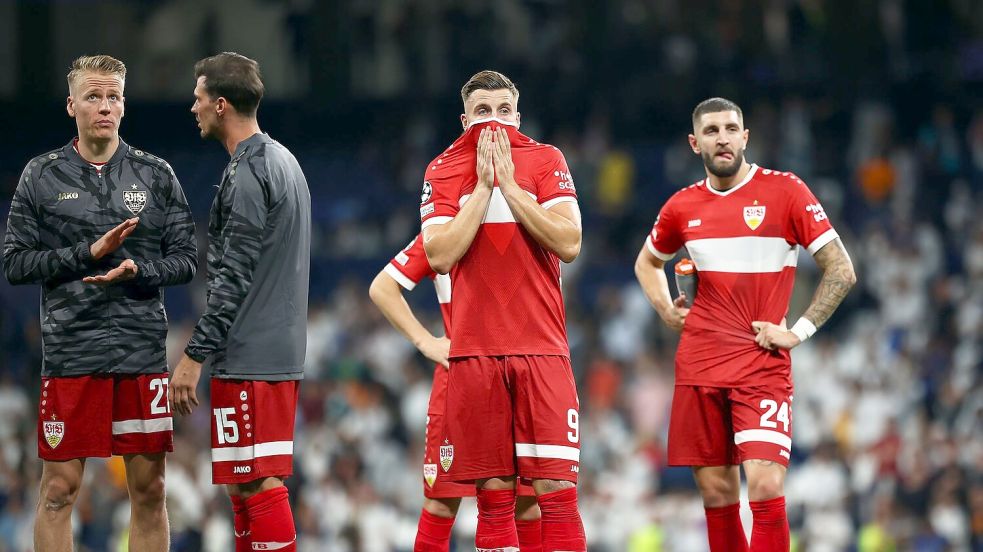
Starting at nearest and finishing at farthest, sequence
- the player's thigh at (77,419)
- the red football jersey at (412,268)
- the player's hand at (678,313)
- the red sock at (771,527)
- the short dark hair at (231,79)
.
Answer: the short dark hair at (231,79) < the player's thigh at (77,419) < the red sock at (771,527) < the player's hand at (678,313) < the red football jersey at (412,268)

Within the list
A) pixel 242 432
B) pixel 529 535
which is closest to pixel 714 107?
pixel 529 535

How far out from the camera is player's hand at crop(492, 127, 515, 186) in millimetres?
5875

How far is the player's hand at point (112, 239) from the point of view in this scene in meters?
6.02

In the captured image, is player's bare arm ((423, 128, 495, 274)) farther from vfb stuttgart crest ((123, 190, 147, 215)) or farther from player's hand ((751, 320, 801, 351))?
player's hand ((751, 320, 801, 351))

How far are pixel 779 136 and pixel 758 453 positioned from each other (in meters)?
12.0

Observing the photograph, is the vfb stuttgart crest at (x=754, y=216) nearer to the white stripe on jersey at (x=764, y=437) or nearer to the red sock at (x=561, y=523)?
the white stripe on jersey at (x=764, y=437)

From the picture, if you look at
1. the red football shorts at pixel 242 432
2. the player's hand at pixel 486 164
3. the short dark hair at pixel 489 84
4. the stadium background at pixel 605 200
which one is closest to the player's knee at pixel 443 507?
the red football shorts at pixel 242 432

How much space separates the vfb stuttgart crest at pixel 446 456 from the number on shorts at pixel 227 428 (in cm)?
94

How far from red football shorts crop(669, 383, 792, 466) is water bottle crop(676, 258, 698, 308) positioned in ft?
1.70

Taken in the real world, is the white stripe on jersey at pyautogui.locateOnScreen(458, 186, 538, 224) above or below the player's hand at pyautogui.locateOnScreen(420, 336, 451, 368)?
above

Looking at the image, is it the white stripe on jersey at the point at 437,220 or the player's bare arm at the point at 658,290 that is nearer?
the white stripe on jersey at the point at 437,220

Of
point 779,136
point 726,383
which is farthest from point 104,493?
point 779,136

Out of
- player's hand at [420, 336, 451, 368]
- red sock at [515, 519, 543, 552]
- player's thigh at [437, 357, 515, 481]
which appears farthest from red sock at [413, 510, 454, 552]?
player's thigh at [437, 357, 515, 481]

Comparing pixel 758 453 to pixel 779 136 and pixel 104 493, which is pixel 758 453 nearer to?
pixel 104 493
